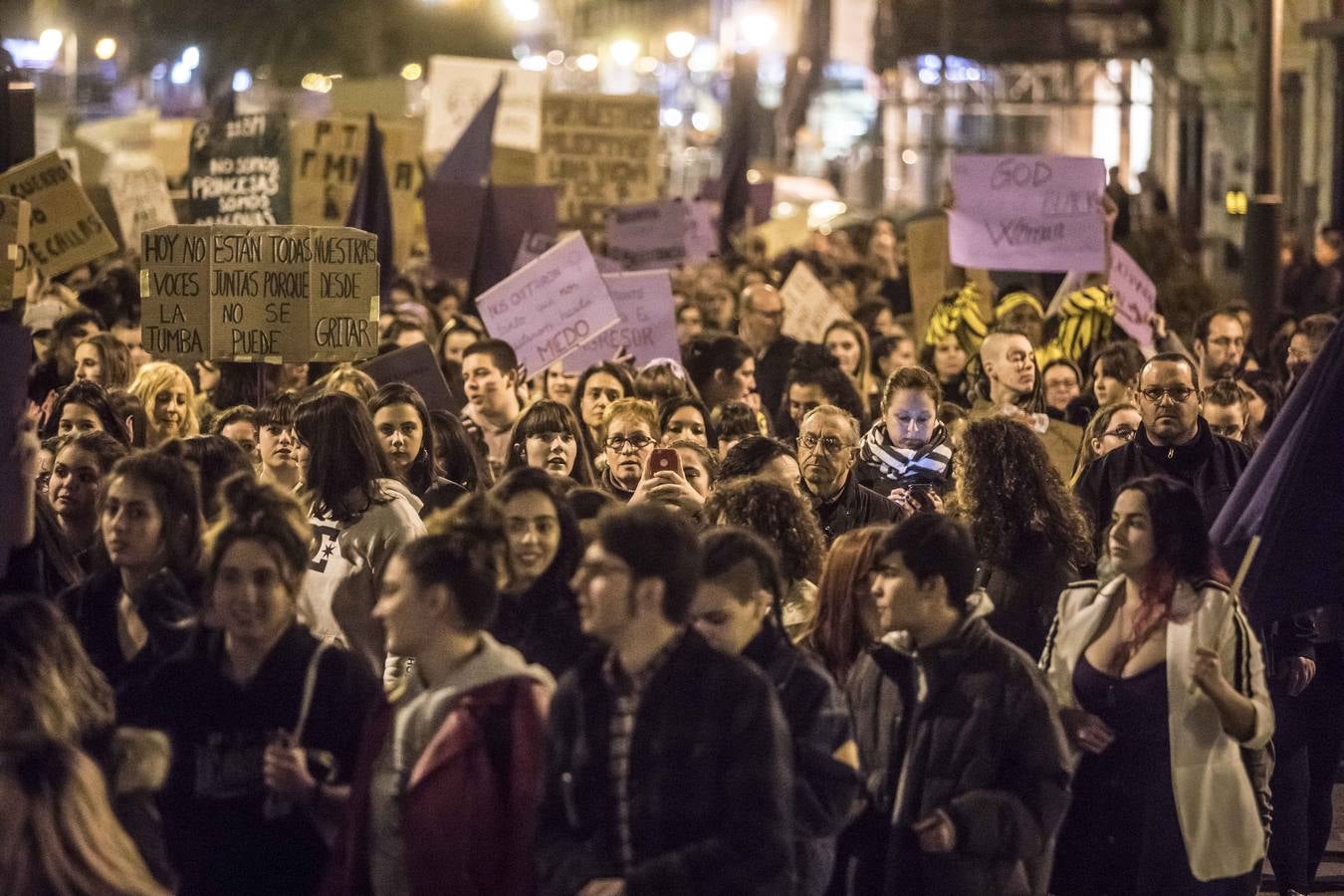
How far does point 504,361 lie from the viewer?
11.1 metres

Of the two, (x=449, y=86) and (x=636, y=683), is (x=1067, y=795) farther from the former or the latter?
(x=449, y=86)

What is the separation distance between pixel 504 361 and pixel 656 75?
214 feet

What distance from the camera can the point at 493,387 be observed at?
11.0 meters

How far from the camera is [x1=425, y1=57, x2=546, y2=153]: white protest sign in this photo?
23.8 meters

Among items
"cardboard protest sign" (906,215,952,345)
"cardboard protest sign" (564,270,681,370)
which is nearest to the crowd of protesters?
"cardboard protest sign" (564,270,681,370)

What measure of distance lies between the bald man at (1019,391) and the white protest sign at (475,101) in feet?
40.8

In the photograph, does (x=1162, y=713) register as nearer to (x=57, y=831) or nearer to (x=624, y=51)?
(x=57, y=831)

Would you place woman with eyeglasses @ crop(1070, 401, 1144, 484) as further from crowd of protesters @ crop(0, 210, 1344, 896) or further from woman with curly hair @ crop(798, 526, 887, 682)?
woman with curly hair @ crop(798, 526, 887, 682)

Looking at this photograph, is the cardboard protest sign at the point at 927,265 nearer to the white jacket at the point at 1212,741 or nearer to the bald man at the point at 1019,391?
the bald man at the point at 1019,391

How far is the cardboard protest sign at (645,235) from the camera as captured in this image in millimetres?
17469

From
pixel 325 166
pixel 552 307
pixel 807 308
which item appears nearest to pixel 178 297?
pixel 552 307

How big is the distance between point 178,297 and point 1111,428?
3.56 metres

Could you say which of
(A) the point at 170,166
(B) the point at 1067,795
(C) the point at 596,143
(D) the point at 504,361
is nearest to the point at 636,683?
(B) the point at 1067,795

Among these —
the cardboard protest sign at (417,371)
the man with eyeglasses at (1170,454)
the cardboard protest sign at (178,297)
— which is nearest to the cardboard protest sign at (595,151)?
the cardboard protest sign at (417,371)
